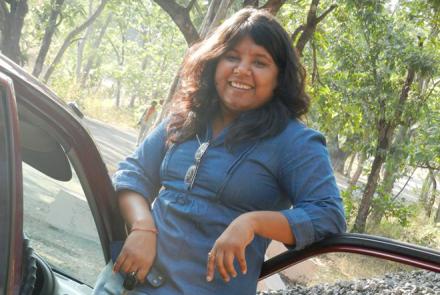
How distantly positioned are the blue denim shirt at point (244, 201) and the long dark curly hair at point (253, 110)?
53 mm

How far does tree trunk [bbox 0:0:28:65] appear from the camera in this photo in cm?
867

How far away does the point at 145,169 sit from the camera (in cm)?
195

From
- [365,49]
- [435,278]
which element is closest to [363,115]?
[365,49]

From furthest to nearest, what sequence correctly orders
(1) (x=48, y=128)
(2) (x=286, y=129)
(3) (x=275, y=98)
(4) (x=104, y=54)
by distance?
(4) (x=104, y=54) → (3) (x=275, y=98) → (2) (x=286, y=129) → (1) (x=48, y=128)

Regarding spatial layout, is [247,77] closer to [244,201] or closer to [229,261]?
[244,201]

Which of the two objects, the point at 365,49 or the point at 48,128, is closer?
the point at 48,128

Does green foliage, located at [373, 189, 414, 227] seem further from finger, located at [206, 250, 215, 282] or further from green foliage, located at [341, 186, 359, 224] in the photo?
finger, located at [206, 250, 215, 282]

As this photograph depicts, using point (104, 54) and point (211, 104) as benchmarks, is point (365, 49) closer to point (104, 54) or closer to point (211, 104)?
point (211, 104)

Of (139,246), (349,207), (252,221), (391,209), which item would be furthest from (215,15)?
(391,209)

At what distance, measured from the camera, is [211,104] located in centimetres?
196

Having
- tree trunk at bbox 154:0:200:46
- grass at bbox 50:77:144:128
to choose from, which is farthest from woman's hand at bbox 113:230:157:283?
grass at bbox 50:77:144:128

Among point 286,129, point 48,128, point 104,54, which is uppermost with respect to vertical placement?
point 286,129

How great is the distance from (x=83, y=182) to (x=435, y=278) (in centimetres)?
149

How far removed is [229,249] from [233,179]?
9.8 inches
